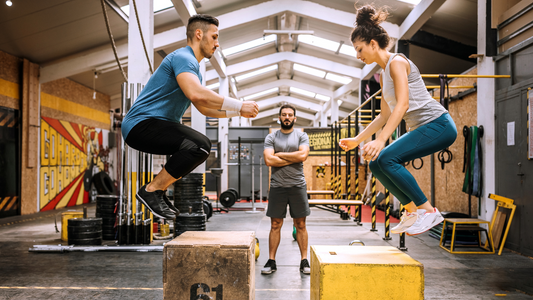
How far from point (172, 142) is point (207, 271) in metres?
0.71

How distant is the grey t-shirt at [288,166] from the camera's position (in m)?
3.42

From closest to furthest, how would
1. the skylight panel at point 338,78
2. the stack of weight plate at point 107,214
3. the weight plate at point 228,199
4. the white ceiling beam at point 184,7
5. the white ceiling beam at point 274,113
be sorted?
the stack of weight plate at point 107,214, the white ceiling beam at point 184,7, the weight plate at point 228,199, the skylight panel at point 338,78, the white ceiling beam at point 274,113

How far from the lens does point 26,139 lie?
8406 mm

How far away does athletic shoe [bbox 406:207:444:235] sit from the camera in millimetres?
1935

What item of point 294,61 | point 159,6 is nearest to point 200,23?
point 159,6

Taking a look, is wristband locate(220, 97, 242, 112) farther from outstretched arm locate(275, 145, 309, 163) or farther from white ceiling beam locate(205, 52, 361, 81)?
white ceiling beam locate(205, 52, 361, 81)

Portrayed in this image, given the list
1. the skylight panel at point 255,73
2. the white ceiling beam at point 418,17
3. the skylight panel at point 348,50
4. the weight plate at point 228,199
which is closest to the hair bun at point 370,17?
the white ceiling beam at point 418,17

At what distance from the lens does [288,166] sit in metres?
3.48

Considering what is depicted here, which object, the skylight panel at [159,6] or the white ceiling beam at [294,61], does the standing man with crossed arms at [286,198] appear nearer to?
the skylight panel at [159,6]

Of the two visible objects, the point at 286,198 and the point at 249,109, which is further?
the point at 286,198

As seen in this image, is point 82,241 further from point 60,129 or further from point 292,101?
point 292,101

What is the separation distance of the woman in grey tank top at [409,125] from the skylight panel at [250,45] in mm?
9075

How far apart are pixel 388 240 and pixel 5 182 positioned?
7.83m

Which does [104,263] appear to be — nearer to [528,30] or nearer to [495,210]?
[495,210]
